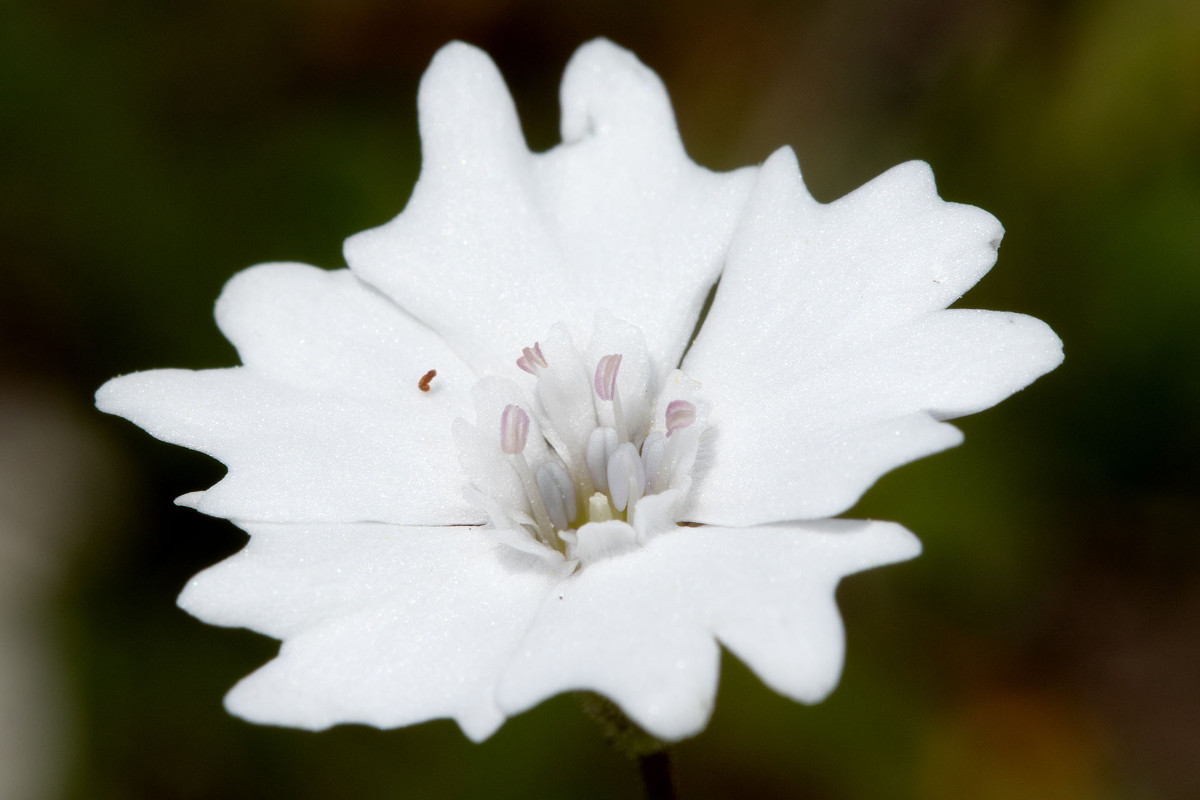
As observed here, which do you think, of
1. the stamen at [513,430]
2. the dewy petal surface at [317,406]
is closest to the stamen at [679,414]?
the stamen at [513,430]

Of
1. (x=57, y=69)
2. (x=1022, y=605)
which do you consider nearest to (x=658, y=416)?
(x=1022, y=605)

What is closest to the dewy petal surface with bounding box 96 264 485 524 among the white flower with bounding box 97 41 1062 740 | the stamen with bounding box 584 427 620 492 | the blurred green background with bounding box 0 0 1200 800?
the white flower with bounding box 97 41 1062 740

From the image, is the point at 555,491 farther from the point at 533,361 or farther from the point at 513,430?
the point at 533,361

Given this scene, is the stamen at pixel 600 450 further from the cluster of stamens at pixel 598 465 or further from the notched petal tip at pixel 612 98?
the notched petal tip at pixel 612 98

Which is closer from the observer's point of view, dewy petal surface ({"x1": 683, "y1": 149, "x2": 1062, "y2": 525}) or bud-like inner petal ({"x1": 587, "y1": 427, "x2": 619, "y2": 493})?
dewy petal surface ({"x1": 683, "y1": 149, "x2": 1062, "y2": 525})

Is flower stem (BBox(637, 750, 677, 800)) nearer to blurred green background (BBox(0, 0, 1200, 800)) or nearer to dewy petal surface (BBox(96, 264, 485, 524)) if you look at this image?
dewy petal surface (BBox(96, 264, 485, 524))

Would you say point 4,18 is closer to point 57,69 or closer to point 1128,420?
point 57,69
